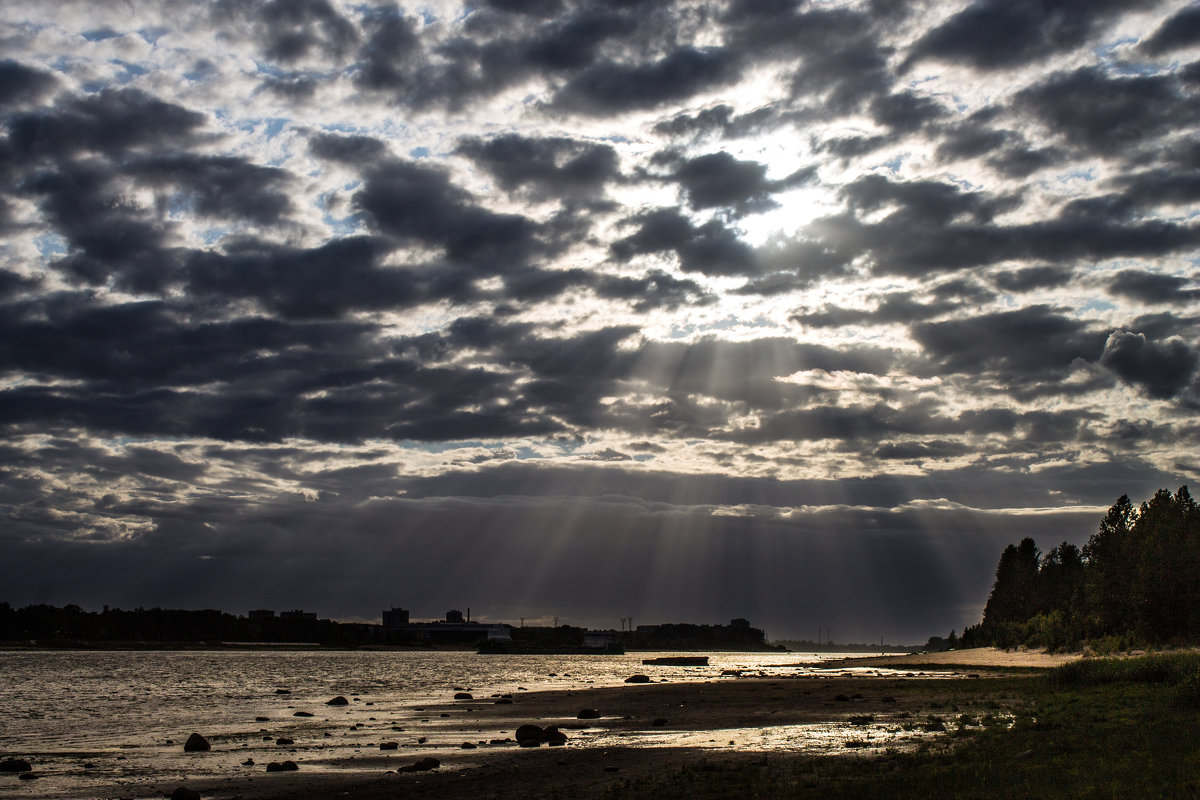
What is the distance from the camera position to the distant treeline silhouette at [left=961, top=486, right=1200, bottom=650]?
88438mm

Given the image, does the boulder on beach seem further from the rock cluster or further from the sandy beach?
the sandy beach

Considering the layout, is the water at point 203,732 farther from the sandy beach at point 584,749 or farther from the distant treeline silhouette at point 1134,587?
the distant treeline silhouette at point 1134,587

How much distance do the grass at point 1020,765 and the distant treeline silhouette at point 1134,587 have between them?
189 ft

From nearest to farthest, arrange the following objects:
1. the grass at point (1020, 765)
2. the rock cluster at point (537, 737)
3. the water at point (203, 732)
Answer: the grass at point (1020, 765) < the water at point (203, 732) < the rock cluster at point (537, 737)

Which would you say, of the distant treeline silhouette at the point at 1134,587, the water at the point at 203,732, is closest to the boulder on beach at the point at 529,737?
the water at the point at 203,732

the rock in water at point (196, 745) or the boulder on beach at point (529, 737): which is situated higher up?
the boulder on beach at point (529, 737)

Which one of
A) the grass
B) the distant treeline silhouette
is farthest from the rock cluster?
the distant treeline silhouette

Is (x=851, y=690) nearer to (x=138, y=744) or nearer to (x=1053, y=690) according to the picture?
(x=1053, y=690)

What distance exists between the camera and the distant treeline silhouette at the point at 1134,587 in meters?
88.4

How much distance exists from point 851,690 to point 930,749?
44.6 m

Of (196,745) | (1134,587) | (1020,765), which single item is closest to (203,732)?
(196,745)

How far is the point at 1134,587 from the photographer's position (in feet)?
308

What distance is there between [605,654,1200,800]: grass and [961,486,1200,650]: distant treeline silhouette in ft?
189

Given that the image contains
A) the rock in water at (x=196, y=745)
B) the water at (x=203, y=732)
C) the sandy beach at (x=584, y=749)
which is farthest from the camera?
the rock in water at (x=196, y=745)
